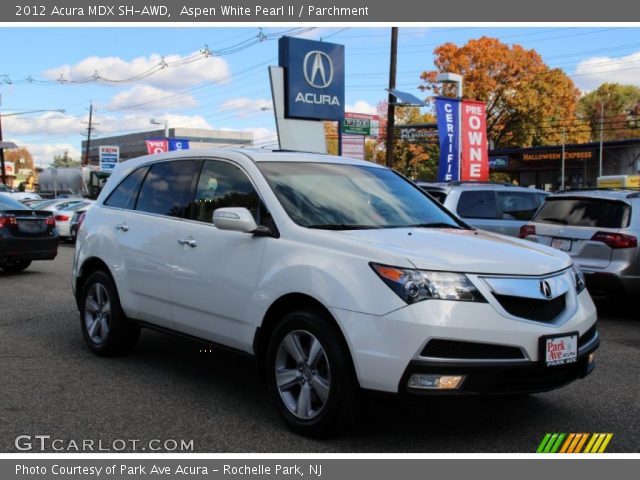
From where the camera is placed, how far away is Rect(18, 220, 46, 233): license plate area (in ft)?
42.9

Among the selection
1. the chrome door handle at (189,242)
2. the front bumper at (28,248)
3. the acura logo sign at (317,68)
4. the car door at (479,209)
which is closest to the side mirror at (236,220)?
the chrome door handle at (189,242)

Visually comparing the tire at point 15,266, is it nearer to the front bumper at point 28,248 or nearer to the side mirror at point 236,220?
the front bumper at point 28,248

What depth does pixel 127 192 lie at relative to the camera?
21.2 feet

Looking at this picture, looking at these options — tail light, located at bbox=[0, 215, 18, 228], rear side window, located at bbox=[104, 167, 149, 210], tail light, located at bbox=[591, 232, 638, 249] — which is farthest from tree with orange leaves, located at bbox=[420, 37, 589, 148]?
rear side window, located at bbox=[104, 167, 149, 210]

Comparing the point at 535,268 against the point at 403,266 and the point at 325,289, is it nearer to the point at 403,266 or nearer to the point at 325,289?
the point at 403,266

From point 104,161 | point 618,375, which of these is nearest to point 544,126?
point 104,161

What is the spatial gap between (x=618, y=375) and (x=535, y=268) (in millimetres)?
2431

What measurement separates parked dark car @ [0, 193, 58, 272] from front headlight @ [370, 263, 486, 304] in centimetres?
1068

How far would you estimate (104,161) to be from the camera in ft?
158

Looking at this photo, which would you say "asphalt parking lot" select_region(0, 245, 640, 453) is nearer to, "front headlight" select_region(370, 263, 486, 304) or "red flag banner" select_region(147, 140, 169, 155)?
"front headlight" select_region(370, 263, 486, 304)

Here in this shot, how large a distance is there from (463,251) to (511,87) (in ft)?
165

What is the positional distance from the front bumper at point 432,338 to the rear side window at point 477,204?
7666 mm

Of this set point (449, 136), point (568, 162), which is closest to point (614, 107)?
point (568, 162)

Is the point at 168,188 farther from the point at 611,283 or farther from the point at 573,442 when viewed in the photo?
the point at 611,283
